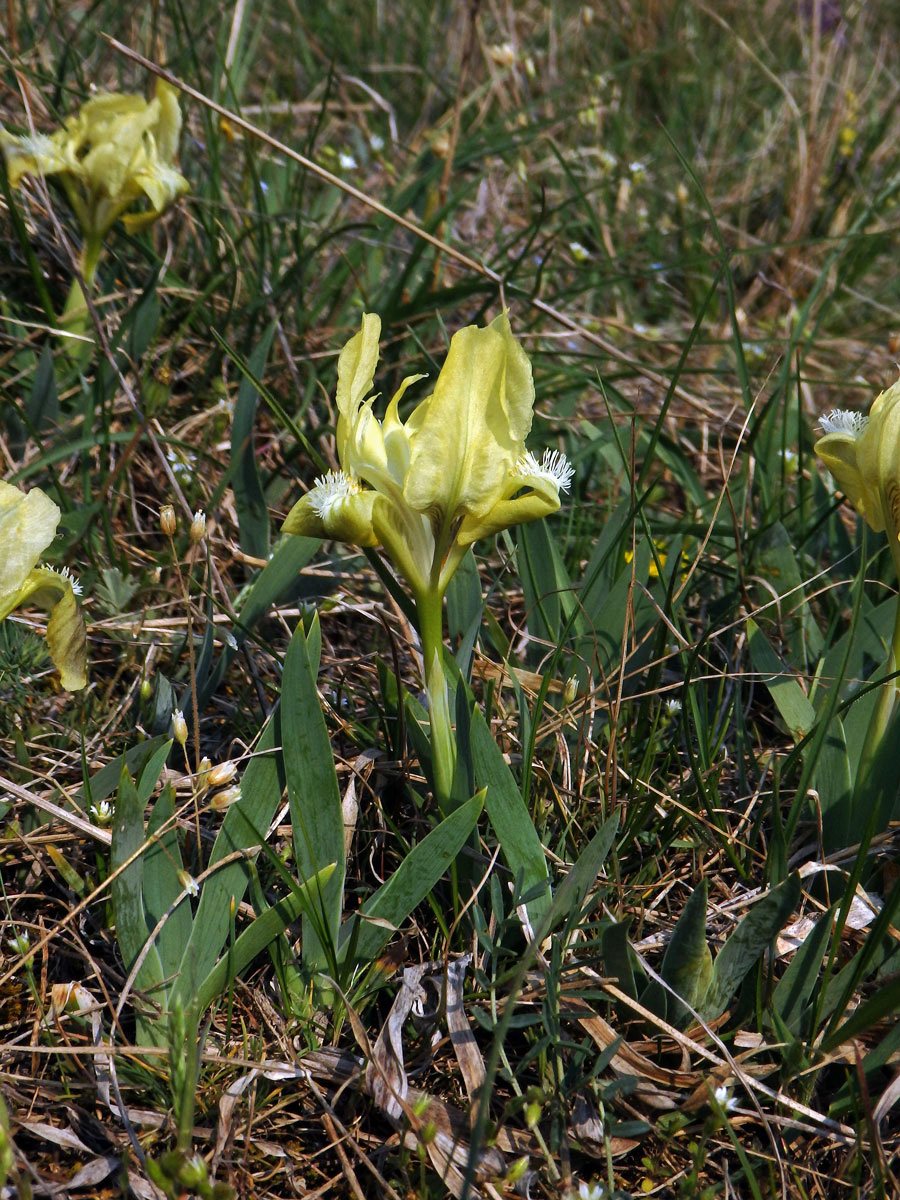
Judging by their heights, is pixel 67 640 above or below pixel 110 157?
below

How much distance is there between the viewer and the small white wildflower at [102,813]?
1511 mm

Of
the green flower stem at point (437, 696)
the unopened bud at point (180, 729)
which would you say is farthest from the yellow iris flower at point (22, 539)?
the green flower stem at point (437, 696)

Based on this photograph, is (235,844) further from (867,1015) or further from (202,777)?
(867,1015)

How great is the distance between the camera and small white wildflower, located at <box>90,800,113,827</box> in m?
1.51

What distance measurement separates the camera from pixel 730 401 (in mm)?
2932

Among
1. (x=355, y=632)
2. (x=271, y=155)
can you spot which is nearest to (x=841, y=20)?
(x=271, y=155)

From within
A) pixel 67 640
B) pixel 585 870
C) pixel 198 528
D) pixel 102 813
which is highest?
pixel 198 528

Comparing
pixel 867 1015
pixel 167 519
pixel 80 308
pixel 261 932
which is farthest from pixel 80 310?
pixel 867 1015

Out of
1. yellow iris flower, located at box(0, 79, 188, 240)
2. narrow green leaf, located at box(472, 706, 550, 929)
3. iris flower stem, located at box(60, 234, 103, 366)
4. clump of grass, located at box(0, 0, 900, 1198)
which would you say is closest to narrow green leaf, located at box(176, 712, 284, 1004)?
clump of grass, located at box(0, 0, 900, 1198)

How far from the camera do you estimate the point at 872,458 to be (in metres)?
1.35

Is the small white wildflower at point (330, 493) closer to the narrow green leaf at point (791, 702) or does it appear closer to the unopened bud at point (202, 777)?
the unopened bud at point (202, 777)

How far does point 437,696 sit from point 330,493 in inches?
12.7

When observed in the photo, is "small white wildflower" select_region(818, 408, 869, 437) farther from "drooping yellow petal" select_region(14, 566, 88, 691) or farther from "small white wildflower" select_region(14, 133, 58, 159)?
"small white wildflower" select_region(14, 133, 58, 159)

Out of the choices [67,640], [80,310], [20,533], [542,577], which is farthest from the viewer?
[80,310]
